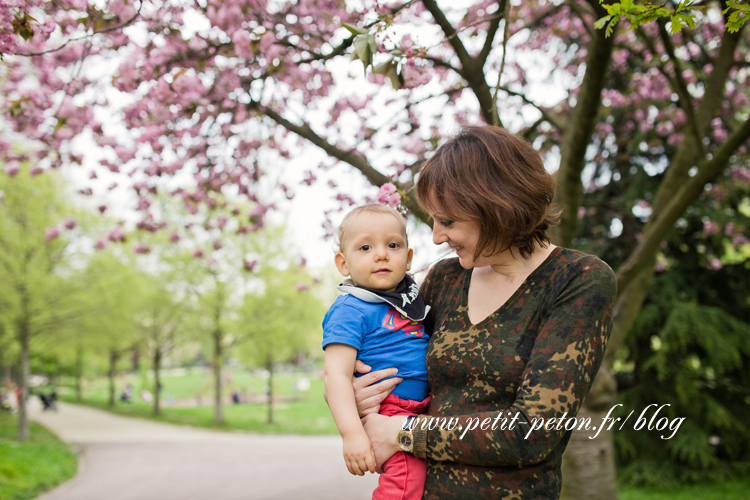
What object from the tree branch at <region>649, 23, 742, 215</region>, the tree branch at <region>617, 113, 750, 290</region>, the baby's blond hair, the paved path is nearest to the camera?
the baby's blond hair

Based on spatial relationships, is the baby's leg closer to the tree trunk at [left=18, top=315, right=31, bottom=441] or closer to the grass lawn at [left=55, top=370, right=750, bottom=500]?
the grass lawn at [left=55, top=370, right=750, bottom=500]

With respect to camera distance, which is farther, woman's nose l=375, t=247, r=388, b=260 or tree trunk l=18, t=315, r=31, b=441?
tree trunk l=18, t=315, r=31, b=441

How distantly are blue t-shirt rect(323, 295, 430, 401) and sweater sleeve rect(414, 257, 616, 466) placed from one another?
0.30 metres

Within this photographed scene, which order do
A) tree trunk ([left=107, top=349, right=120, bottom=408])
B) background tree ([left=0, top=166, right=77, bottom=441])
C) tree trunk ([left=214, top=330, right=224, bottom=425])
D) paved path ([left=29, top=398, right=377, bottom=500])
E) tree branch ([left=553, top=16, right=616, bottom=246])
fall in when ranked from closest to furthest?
tree branch ([left=553, top=16, right=616, bottom=246]) → paved path ([left=29, top=398, right=377, bottom=500]) → background tree ([left=0, top=166, right=77, bottom=441]) → tree trunk ([left=214, top=330, right=224, bottom=425]) → tree trunk ([left=107, top=349, right=120, bottom=408])

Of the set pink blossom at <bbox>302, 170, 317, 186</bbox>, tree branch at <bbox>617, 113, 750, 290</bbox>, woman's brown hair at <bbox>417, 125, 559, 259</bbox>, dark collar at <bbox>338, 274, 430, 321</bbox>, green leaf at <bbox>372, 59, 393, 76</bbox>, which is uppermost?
pink blossom at <bbox>302, 170, 317, 186</bbox>

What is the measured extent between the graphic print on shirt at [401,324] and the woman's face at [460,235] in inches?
12.1

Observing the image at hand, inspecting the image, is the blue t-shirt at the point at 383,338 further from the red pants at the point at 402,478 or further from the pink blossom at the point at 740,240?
the pink blossom at the point at 740,240

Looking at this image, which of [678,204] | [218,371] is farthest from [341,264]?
[218,371]

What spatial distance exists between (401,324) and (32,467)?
9534 millimetres

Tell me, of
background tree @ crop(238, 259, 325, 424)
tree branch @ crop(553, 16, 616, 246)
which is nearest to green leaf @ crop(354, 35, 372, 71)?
tree branch @ crop(553, 16, 616, 246)

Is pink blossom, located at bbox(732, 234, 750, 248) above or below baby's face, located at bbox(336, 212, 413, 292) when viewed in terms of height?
above

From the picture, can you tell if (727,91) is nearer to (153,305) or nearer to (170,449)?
(170,449)

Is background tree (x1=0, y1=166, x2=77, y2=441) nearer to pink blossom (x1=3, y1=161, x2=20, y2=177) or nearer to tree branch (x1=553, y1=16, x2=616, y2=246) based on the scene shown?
pink blossom (x1=3, y1=161, x2=20, y2=177)

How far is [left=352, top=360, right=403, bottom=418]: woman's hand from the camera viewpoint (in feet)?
5.46
